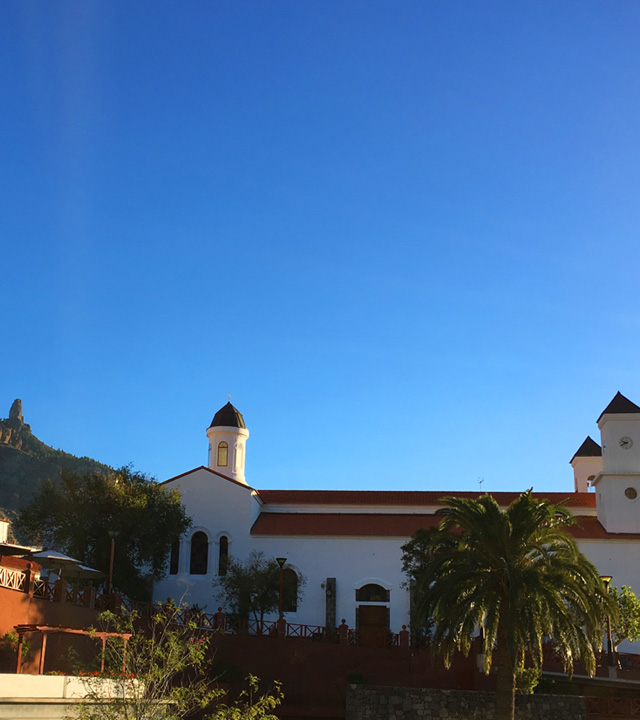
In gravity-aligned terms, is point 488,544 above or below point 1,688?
above

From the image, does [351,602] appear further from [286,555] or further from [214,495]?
[214,495]

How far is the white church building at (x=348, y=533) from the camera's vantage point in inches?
1673

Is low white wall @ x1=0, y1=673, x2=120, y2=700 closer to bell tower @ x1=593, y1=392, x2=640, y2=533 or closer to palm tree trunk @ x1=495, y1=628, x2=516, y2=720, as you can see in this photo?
palm tree trunk @ x1=495, y1=628, x2=516, y2=720

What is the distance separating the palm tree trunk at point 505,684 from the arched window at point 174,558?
22.5 m

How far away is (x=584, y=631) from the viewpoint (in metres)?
27.4

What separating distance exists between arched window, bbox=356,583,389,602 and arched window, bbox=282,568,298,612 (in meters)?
3.23

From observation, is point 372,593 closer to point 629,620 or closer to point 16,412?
point 629,620

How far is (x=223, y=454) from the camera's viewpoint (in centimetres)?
5284

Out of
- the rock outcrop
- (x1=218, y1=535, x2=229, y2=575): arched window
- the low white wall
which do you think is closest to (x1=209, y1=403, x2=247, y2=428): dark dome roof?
(x1=218, y1=535, x2=229, y2=575): arched window

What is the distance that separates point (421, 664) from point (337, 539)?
39.8 feet

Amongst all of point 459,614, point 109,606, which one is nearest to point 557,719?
point 459,614

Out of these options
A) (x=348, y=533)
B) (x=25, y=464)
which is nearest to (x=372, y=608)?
(x=348, y=533)

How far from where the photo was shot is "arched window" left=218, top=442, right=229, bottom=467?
52562mm

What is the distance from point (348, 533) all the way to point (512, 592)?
63.8 feet
